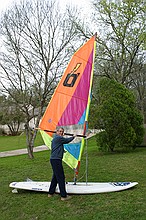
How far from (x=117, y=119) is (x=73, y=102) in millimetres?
5524

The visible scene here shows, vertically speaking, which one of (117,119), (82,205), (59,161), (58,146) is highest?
(117,119)

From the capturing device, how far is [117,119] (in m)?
11.5

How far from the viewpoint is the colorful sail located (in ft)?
20.4

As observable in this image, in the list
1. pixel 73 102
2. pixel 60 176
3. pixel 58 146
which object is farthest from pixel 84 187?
pixel 73 102

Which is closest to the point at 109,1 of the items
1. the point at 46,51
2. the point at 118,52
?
the point at 118,52

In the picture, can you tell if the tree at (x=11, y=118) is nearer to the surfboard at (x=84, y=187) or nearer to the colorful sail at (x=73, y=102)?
the surfboard at (x=84, y=187)

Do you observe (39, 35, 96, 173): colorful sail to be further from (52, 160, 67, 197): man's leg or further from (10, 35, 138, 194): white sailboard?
(52, 160, 67, 197): man's leg

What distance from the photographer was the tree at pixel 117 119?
448 inches

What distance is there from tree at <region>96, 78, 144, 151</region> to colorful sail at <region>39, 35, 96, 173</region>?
5.26 m

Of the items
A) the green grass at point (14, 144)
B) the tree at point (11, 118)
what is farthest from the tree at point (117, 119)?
the tree at point (11, 118)

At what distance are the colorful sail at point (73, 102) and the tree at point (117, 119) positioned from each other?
5.26 metres

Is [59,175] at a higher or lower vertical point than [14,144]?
higher

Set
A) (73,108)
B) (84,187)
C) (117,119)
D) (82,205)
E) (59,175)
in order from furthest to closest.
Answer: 1. (117,119)
2. (73,108)
3. (84,187)
4. (59,175)
5. (82,205)

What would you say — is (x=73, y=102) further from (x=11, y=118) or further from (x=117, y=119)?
(x=11, y=118)
